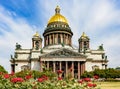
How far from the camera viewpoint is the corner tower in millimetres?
89875

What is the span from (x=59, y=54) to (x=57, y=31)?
15.3 meters

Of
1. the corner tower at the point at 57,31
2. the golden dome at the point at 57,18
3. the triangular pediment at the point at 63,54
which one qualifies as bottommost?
the triangular pediment at the point at 63,54

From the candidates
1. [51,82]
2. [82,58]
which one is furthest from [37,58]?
[51,82]

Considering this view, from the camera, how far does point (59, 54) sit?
76.9 metres

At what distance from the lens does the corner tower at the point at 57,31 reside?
89.9 m

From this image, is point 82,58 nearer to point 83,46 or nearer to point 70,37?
point 83,46

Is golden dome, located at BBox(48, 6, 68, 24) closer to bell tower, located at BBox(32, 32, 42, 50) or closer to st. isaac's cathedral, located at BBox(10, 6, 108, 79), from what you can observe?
st. isaac's cathedral, located at BBox(10, 6, 108, 79)

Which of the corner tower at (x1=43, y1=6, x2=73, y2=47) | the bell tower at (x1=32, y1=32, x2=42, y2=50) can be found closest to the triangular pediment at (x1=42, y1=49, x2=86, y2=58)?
the bell tower at (x1=32, y1=32, x2=42, y2=50)

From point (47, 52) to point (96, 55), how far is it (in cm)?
1540

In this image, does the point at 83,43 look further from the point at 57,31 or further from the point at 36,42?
the point at 36,42

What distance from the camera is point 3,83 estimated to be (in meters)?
11.7

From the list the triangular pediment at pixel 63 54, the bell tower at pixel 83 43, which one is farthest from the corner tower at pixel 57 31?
the triangular pediment at pixel 63 54

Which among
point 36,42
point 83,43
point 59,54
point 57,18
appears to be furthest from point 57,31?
point 59,54

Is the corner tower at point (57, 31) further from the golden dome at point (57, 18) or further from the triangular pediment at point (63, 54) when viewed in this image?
the triangular pediment at point (63, 54)
